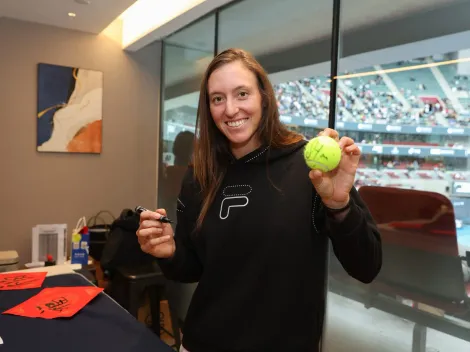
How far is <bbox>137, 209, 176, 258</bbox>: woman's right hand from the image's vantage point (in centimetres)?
116

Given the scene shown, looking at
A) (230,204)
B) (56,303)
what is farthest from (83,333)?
(230,204)

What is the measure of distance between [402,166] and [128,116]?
9.12ft

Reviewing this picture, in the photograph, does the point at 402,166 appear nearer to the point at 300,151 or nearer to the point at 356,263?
the point at 300,151

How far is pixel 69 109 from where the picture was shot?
11.6 ft

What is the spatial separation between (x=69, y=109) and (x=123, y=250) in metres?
1.47

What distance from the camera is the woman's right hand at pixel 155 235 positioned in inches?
45.8

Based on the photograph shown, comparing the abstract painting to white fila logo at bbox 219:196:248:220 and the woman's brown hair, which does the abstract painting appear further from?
white fila logo at bbox 219:196:248:220

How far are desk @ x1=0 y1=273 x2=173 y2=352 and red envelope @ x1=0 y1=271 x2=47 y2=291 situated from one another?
22cm

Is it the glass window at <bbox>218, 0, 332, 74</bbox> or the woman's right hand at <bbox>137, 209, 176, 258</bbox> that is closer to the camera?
the woman's right hand at <bbox>137, 209, 176, 258</bbox>

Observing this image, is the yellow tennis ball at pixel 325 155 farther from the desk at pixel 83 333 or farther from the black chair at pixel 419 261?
the black chair at pixel 419 261

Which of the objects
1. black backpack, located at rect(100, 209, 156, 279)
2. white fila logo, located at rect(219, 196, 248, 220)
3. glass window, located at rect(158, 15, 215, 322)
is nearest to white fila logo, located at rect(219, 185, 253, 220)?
white fila logo, located at rect(219, 196, 248, 220)

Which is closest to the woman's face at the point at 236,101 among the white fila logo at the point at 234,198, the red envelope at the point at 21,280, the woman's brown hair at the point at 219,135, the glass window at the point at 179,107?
the woman's brown hair at the point at 219,135

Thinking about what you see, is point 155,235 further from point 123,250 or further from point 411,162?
point 123,250

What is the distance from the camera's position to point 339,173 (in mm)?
902
